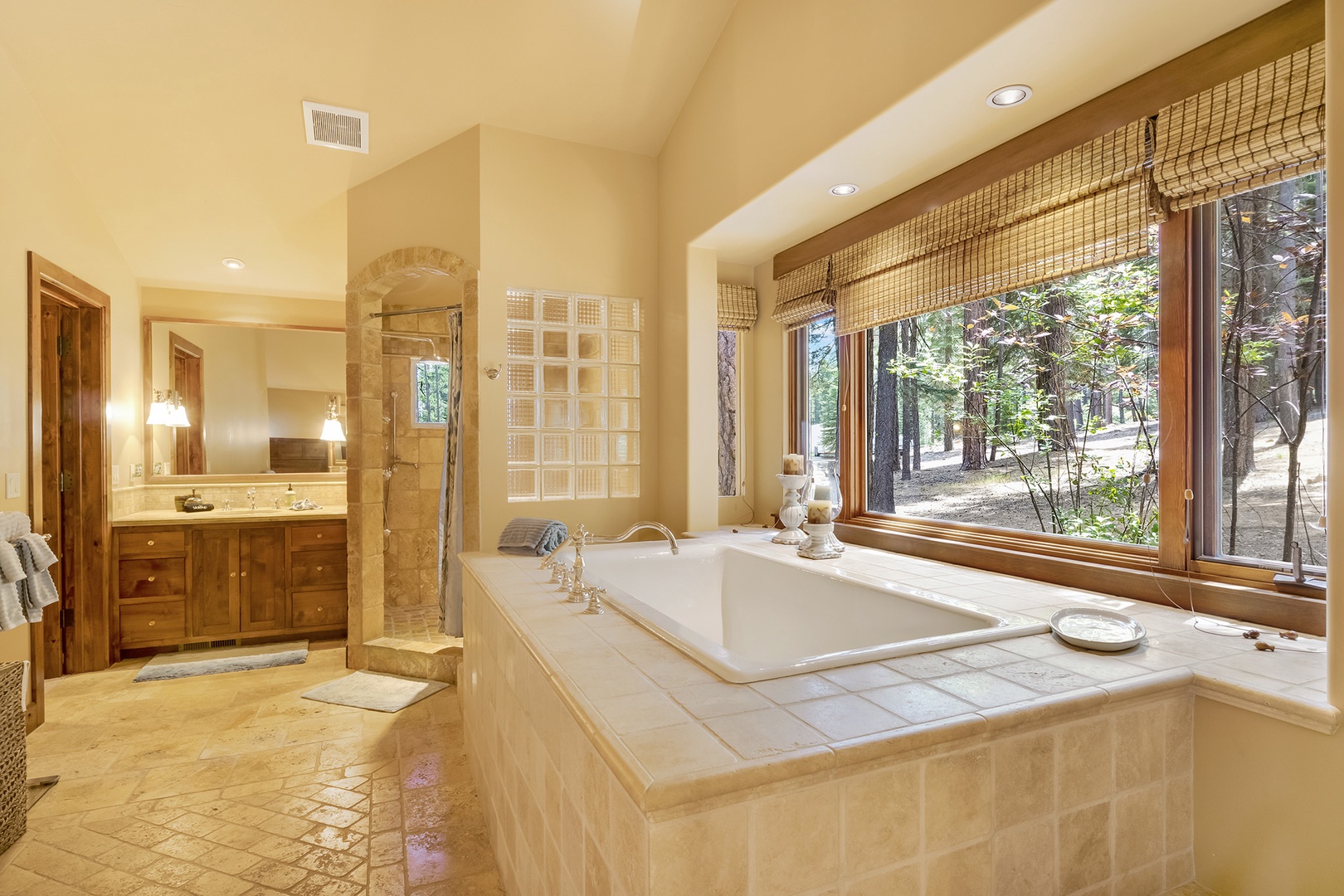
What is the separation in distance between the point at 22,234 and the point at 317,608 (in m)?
2.34

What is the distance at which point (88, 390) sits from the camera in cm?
360

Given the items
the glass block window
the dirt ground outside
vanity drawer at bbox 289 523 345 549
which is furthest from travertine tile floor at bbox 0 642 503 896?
the dirt ground outside

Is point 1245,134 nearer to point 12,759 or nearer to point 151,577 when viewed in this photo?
point 12,759

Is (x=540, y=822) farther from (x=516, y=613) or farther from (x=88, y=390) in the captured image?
(x=88, y=390)

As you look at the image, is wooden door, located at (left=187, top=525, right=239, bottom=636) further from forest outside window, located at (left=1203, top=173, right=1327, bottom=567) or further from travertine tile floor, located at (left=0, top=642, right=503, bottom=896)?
forest outside window, located at (left=1203, top=173, right=1327, bottom=567)

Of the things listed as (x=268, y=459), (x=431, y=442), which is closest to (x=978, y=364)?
(x=431, y=442)

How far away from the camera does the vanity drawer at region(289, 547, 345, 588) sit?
412 cm

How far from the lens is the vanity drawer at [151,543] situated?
382 cm

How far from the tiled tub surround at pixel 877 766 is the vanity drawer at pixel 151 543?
132 inches

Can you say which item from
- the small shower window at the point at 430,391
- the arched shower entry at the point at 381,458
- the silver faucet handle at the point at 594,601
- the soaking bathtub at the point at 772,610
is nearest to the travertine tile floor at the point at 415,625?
the arched shower entry at the point at 381,458

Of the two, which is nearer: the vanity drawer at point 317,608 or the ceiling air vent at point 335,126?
the ceiling air vent at point 335,126

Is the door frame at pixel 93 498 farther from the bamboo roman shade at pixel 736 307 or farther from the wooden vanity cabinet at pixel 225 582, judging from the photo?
the bamboo roman shade at pixel 736 307

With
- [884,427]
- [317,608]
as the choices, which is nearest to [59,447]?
[317,608]

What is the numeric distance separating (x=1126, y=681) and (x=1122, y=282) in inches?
52.7
